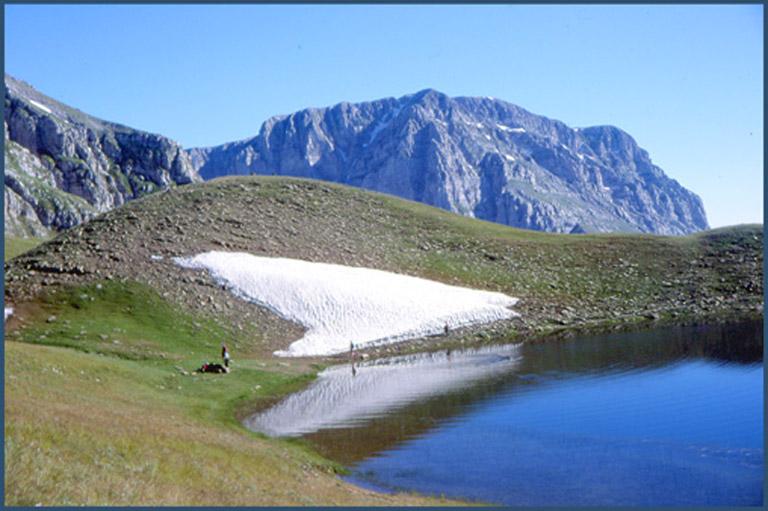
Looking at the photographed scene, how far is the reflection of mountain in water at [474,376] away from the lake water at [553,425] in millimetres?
145

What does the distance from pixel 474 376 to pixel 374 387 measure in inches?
288

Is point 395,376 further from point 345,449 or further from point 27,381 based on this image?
point 27,381

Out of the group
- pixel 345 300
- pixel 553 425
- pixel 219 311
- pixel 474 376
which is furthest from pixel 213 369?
pixel 553 425

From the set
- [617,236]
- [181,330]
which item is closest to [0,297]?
[181,330]

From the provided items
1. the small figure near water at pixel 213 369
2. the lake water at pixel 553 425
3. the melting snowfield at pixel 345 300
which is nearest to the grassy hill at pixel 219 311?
the small figure near water at pixel 213 369

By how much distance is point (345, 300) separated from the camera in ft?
223

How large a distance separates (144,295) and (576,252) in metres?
60.1

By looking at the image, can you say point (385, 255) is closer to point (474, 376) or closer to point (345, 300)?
point (345, 300)

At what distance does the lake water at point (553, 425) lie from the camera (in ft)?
81.5

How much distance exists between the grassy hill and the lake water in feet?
10.4

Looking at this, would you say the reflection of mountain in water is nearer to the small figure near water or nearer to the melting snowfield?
the small figure near water

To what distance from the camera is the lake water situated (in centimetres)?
2483

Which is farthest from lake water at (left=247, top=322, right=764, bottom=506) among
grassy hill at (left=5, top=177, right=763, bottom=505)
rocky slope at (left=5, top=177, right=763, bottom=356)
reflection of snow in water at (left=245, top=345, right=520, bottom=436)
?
rocky slope at (left=5, top=177, right=763, bottom=356)

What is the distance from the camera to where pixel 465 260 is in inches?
3511
